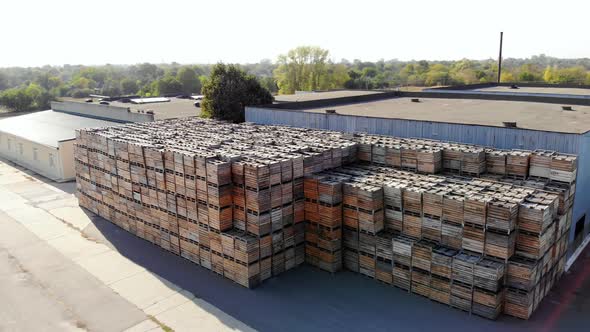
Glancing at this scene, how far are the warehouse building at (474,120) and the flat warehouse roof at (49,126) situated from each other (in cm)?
1578

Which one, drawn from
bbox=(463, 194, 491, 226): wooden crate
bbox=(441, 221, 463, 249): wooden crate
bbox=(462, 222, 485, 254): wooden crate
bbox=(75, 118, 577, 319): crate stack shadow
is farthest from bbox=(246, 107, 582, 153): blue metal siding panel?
bbox=(441, 221, 463, 249): wooden crate

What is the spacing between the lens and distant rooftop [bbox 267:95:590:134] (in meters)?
19.5

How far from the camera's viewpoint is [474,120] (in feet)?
68.9

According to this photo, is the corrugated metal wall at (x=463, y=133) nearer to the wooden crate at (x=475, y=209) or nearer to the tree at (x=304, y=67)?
the wooden crate at (x=475, y=209)

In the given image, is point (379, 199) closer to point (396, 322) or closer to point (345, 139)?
point (396, 322)

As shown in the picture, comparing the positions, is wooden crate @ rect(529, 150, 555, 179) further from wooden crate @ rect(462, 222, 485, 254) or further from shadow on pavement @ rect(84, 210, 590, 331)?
wooden crate @ rect(462, 222, 485, 254)

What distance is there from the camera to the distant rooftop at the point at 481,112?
19531mm

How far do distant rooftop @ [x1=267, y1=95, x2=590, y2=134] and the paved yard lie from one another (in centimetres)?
618

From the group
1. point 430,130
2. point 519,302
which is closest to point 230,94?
point 430,130

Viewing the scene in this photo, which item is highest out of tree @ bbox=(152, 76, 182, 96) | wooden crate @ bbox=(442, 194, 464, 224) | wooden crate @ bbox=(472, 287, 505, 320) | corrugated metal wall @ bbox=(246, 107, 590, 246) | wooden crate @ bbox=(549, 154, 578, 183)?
tree @ bbox=(152, 76, 182, 96)

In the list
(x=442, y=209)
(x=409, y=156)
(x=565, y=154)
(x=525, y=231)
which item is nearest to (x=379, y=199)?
(x=442, y=209)

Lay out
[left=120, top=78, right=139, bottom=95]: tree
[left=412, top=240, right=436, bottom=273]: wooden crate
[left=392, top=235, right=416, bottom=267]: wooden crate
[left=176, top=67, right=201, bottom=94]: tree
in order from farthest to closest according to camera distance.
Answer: [left=120, top=78, right=139, bottom=95]: tree < [left=176, top=67, right=201, bottom=94]: tree < [left=392, top=235, right=416, bottom=267]: wooden crate < [left=412, top=240, right=436, bottom=273]: wooden crate

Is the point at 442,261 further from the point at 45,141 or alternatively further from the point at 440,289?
A: the point at 45,141

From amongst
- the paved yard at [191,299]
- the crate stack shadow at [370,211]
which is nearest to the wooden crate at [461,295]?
the crate stack shadow at [370,211]
